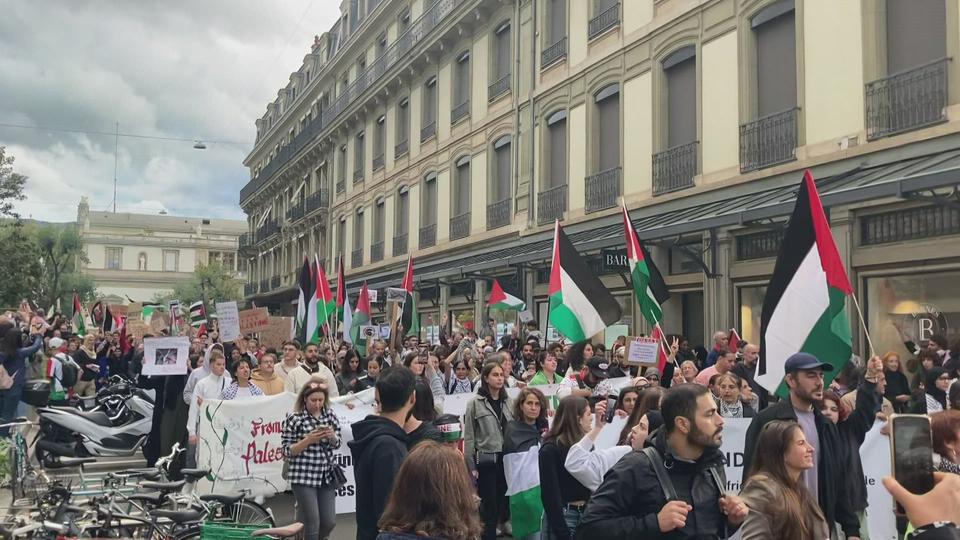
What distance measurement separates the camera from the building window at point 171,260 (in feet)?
326

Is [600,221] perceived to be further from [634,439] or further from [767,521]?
[767,521]

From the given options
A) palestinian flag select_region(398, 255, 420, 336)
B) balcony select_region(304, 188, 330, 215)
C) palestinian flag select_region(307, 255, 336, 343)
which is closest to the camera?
palestinian flag select_region(307, 255, 336, 343)

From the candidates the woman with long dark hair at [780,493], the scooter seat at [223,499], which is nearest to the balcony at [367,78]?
the scooter seat at [223,499]

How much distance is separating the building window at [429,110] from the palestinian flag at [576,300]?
18936 millimetres

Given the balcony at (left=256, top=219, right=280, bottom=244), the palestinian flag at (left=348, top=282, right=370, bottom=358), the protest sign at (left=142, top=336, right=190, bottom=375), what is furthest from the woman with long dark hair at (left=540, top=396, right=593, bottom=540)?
the balcony at (left=256, top=219, right=280, bottom=244)

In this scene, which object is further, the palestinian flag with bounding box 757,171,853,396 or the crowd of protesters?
the palestinian flag with bounding box 757,171,853,396

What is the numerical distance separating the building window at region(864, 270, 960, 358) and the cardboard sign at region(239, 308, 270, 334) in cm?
1071

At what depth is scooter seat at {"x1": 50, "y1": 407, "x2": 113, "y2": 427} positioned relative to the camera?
11203mm

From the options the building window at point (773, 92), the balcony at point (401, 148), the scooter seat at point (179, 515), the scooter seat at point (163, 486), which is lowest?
the scooter seat at point (179, 515)

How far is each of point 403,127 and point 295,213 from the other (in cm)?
1686

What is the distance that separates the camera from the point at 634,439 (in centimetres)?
523

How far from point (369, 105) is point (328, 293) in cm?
2016

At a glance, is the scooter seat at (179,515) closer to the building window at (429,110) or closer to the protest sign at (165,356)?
the protest sign at (165,356)

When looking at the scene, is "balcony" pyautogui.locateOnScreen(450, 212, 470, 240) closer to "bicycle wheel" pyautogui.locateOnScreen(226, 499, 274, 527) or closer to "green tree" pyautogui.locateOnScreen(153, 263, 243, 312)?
"bicycle wheel" pyautogui.locateOnScreen(226, 499, 274, 527)
